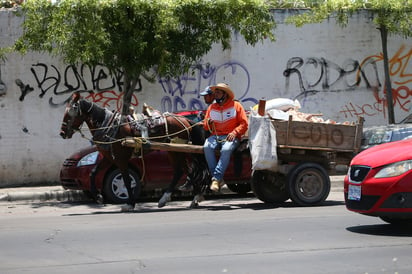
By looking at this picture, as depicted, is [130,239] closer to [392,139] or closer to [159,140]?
[159,140]

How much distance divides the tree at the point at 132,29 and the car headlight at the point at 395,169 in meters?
7.36

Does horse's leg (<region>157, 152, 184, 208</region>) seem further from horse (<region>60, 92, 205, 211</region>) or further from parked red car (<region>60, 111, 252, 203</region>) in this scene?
parked red car (<region>60, 111, 252, 203</region>)

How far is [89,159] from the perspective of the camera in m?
14.8

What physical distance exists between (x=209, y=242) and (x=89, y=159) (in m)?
6.13

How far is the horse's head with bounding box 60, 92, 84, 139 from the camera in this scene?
12.9m

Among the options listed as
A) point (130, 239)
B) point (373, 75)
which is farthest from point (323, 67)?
point (130, 239)

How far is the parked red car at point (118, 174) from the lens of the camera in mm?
14523

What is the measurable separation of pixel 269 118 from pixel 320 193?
5.36 ft

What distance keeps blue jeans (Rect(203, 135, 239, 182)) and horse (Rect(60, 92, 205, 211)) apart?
61cm

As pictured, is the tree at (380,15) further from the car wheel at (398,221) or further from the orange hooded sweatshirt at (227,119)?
the car wheel at (398,221)

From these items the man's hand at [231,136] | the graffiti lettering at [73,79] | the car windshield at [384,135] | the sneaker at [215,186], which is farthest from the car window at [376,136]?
the graffiti lettering at [73,79]

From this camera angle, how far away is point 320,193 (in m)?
12.9

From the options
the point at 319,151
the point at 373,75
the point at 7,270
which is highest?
the point at 373,75

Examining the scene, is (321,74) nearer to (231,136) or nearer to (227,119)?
(227,119)
